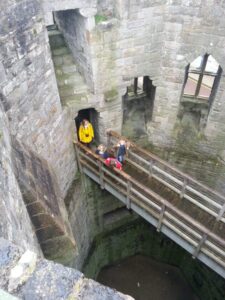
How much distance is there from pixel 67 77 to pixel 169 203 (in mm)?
3383

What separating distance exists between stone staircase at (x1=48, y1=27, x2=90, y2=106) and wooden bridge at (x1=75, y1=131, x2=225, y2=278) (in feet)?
3.64

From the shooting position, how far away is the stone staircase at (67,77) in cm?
630

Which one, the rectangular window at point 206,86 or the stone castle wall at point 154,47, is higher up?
the stone castle wall at point 154,47

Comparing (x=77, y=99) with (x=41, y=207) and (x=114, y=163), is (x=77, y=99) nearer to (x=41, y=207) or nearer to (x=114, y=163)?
(x=114, y=163)

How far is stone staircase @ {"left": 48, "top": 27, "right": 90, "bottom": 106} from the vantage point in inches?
248

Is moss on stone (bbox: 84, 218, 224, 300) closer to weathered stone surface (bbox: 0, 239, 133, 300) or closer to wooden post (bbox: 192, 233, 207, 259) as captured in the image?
wooden post (bbox: 192, 233, 207, 259)

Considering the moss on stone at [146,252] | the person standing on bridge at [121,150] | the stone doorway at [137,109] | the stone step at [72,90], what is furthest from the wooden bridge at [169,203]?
the moss on stone at [146,252]

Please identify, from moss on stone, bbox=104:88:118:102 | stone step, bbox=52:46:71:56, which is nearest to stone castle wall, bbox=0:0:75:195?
moss on stone, bbox=104:88:118:102

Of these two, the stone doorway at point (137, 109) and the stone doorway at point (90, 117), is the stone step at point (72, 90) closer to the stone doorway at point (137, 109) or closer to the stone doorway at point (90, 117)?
the stone doorway at point (90, 117)

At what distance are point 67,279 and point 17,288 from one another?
28 centimetres

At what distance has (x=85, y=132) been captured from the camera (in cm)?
686

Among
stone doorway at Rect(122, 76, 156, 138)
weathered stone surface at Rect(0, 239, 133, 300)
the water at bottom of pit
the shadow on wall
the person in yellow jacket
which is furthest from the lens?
the water at bottom of pit

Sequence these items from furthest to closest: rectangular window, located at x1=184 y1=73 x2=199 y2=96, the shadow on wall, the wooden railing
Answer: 1. rectangular window, located at x1=184 y1=73 x2=199 y2=96
2. the wooden railing
3. the shadow on wall

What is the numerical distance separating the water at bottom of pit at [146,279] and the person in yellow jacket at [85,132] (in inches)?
200
